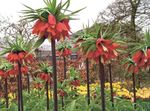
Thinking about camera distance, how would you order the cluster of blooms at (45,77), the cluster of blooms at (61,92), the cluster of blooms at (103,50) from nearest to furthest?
the cluster of blooms at (103,50)
the cluster of blooms at (45,77)
the cluster of blooms at (61,92)

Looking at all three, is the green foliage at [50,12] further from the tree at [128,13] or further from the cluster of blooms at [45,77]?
the tree at [128,13]

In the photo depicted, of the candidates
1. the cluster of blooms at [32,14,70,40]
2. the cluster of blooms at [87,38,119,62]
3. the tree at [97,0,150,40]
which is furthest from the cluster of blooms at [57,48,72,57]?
the tree at [97,0,150,40]

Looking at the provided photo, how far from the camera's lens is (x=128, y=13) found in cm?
1381

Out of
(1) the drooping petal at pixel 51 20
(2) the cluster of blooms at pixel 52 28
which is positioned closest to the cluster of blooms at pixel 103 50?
(2) the cluster of blooms at pixel 52 28

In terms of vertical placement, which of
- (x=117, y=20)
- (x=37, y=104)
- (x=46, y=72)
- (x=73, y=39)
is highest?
(x=117, y=20)

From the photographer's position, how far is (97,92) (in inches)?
288

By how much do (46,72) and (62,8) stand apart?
2.46m

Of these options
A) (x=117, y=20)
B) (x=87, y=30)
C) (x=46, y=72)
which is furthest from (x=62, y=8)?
Result: (x=117, y=20)

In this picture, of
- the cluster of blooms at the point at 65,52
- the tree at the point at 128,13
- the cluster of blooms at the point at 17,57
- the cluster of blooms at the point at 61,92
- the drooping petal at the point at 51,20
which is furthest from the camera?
the tree at the point at 128,13

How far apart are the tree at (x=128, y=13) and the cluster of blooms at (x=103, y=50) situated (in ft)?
30.3

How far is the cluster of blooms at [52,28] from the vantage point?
3.92 m

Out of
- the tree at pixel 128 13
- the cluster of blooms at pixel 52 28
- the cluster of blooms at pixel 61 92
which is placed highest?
the tree at pixel 128 13

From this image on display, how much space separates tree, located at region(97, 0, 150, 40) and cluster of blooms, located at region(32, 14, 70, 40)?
9561 mm

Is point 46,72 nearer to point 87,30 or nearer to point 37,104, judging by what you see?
point 37,104
